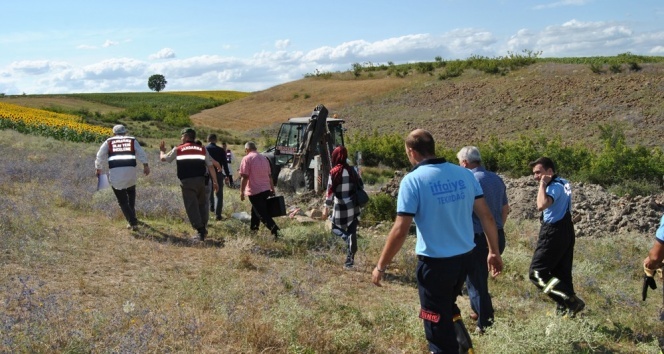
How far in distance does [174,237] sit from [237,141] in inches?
1108

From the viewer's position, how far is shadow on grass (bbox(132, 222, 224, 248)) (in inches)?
326

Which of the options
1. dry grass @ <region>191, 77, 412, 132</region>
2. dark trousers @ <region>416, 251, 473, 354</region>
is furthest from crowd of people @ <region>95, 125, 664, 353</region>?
dry grass @ <region>191, 77, 412, 132</region>

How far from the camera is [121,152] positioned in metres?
8.67

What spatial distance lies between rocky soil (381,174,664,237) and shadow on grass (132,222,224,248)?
638 centimetres

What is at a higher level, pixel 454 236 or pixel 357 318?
pixel 454 236

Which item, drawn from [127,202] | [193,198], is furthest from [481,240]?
[127,202]

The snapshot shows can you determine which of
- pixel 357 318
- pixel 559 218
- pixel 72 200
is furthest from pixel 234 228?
pixel 559 218

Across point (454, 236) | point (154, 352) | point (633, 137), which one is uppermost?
point (454, 236)

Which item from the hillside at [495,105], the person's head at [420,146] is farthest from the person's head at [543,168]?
the hillside at [495,105]

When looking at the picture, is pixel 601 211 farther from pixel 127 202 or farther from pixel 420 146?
pixel 420 146

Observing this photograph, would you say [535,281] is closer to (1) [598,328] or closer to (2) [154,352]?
(1) [598,328]

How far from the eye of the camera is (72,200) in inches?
407

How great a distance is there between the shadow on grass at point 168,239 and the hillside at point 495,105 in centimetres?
2333

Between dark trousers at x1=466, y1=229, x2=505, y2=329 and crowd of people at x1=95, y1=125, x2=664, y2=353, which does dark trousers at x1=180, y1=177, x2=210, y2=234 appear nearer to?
crowd of people at x1=95, y1=125, x2=664, y2=353
